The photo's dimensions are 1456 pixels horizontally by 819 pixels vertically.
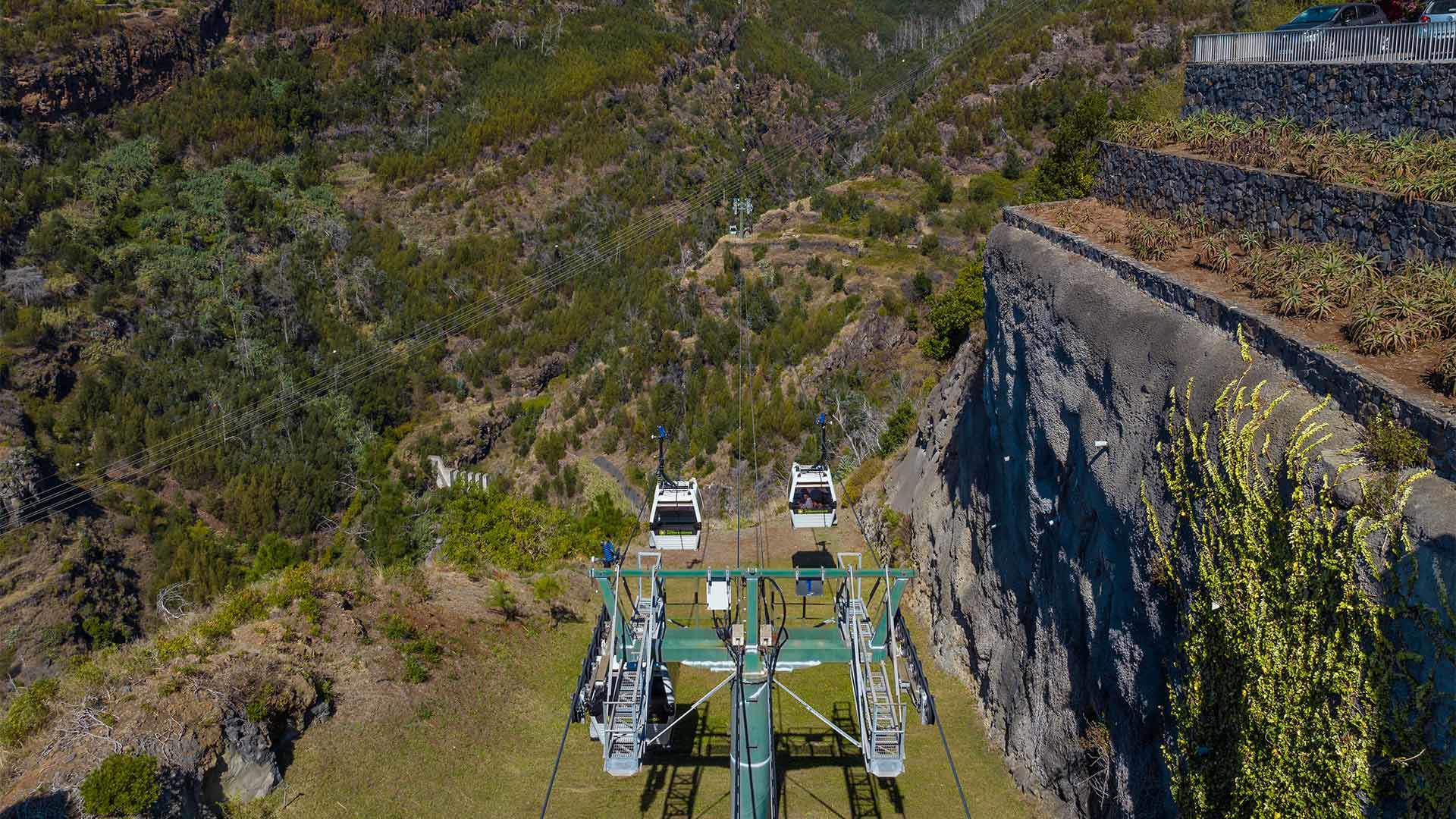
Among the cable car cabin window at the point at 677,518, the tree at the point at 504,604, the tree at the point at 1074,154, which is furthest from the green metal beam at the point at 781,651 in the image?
the tree at the point at 1074,154

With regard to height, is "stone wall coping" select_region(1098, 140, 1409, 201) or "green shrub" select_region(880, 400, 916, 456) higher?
"stone wall coping" select_region(1098, 140, 1409, 201)

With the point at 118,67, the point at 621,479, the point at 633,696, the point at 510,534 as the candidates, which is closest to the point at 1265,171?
the point at 633,696

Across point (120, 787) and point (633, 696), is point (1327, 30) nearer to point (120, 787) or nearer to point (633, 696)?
point (633, 696)

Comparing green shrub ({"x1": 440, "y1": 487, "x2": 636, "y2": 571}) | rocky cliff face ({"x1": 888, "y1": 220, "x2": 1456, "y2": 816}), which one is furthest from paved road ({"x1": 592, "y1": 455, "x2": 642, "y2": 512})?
rocky cliff face ({"x1": 888, "y1": 220, "x2": 1456, "y2": 816})

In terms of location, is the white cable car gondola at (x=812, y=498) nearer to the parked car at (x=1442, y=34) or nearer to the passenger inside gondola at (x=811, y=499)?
the passenger inside gondola at (x=811, y=499)

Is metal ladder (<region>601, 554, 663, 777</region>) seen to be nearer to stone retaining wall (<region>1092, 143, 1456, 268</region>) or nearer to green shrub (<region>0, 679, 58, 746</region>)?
green shrub (<region>0, 679, 58, 746</region>)

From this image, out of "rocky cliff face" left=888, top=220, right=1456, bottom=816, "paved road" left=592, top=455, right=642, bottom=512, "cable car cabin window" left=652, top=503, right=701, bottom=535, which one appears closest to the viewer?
"rocky cliff face" left=888, top=220, right=1456, bottom=816
